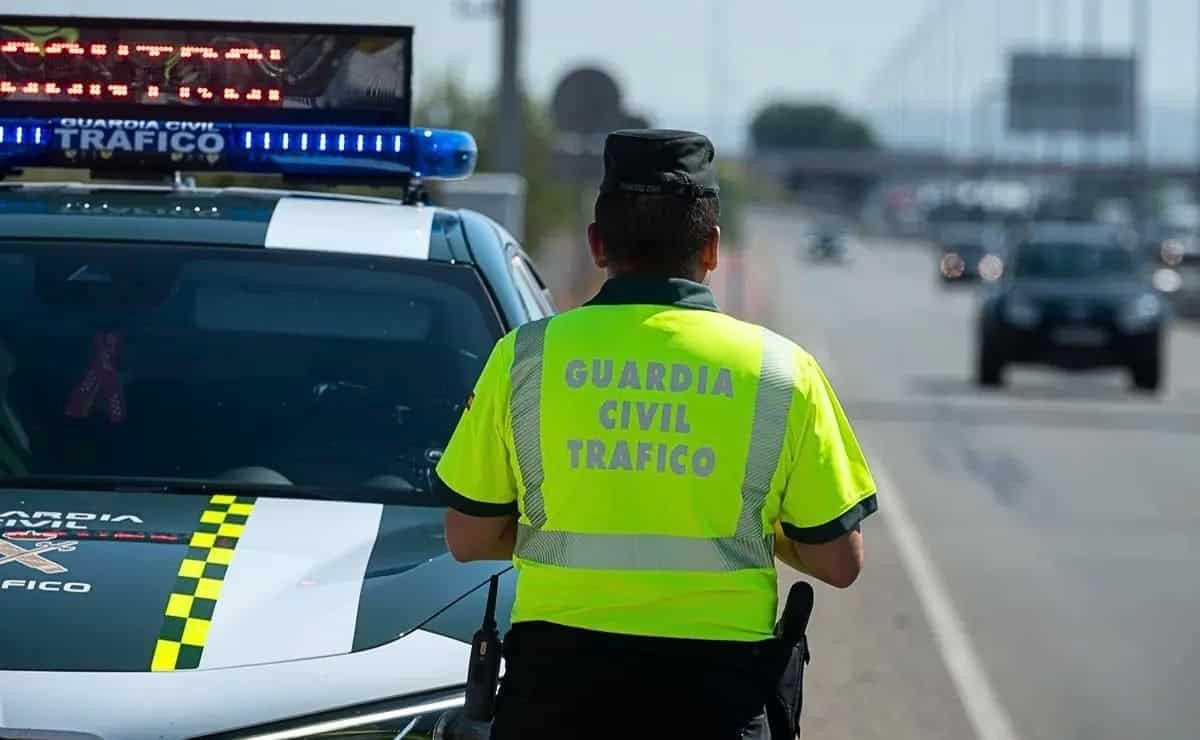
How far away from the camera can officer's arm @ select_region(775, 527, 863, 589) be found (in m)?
3.65

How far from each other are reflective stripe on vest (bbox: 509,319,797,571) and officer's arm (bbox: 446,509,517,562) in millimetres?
58

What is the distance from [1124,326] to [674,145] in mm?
24404

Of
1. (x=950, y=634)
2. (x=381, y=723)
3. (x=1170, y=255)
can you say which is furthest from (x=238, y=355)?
(x=1170, y=255)

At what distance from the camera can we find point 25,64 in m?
5.90

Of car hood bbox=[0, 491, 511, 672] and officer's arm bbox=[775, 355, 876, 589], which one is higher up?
officer's arm bbox=[775, 355, 876, 589]

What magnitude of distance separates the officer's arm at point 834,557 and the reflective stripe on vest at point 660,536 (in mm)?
66

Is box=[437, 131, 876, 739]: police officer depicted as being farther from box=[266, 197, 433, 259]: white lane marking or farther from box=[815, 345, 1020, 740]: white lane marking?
box=[815, 345, 1020, 740]: white lane marking

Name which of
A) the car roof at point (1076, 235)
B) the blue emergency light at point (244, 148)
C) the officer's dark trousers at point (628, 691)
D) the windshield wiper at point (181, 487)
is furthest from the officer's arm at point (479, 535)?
the car roof at point (1076, 235)

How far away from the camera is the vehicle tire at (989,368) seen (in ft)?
91.5

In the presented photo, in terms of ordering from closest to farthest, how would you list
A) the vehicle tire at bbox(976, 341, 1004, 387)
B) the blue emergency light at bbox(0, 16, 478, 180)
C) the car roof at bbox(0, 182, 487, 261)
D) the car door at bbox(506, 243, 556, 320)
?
the car roof at bbox(0, 182, 487, 261) → the car door at bbox(506, 243, 556, 320) → the blue emergency light at bbox(0, 16, 478, 180) → the vehicle tire at bbox(976, 341, 1004, 387)

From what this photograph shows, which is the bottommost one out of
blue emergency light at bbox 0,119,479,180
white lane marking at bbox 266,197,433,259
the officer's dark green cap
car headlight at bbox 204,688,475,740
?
car headlight at bbox 204,688,475,740

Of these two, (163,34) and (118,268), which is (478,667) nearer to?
→ (118,268)

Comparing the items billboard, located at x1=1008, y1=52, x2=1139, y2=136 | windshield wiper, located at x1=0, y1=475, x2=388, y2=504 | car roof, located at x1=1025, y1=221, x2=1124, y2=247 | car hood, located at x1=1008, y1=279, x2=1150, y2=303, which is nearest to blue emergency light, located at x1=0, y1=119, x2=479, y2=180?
windshield wiper, located at x1=0, y1=475, x2=388, y2=504

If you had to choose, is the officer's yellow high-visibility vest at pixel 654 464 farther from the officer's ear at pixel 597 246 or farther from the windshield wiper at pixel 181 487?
the windshield wiper at pixel 181 487
